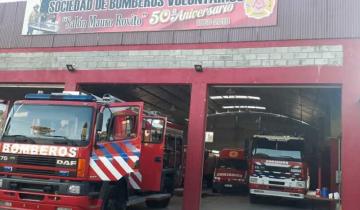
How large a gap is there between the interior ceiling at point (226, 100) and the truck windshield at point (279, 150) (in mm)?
2004

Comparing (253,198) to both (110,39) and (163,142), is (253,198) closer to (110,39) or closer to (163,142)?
(163,142)

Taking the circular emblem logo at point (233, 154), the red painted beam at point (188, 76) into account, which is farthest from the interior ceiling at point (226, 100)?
the circular emblem logo at point (233, 154)

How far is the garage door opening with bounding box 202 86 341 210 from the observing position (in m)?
15.5

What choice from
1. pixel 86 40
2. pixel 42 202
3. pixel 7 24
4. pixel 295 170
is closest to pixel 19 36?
pixel 7 24

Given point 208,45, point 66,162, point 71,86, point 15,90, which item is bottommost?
point 66,162

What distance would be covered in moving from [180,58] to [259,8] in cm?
280

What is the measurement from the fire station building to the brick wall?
0.03m

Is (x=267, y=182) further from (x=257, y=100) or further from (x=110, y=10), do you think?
(x=110, y=10)

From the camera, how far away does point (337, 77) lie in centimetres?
1159

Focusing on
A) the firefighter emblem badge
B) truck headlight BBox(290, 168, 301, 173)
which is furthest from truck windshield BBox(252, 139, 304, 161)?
the firefighter emblem badge

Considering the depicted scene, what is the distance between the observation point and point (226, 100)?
2219cm

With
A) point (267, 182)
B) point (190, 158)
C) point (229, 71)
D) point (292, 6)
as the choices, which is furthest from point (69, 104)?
point (267, 182)

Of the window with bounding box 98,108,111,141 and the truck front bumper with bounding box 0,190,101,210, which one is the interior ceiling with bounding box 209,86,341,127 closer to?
the window with bounding box 98,108,111,141

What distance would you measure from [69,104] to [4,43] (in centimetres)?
817
